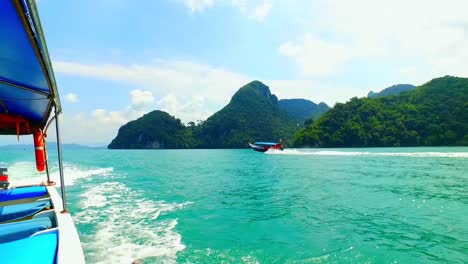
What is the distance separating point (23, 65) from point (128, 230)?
20.1 feet

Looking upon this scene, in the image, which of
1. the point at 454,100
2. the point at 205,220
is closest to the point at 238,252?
the point at 205,220

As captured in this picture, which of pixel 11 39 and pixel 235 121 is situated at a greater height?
pixel 235 121

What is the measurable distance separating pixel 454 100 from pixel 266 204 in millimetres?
99403

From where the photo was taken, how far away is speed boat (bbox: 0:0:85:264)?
2.79 metres

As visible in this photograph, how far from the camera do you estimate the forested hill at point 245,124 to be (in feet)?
485

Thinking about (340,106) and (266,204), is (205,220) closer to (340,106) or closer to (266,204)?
(266,204)

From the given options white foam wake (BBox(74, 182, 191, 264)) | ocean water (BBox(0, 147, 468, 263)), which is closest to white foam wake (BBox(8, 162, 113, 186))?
white foam wake (BBox(74, 182, 191, 264))

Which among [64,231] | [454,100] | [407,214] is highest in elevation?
[454,100]

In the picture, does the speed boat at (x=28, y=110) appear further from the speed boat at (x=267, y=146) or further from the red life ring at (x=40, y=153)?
the speed boat at (x=267, y=146)

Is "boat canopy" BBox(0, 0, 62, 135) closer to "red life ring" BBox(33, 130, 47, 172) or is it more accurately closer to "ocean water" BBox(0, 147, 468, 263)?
"red life ring" BBox(33, 130, 47, 172)

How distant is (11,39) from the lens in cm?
302

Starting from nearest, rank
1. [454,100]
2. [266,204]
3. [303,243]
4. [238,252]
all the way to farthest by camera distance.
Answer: [238,252] → [303,243] → [266,204] → [454,100]

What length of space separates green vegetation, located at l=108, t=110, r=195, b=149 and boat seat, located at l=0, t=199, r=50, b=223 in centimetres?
15526

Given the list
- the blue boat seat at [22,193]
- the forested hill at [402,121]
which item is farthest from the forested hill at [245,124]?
the blue boat seat at [22,193]
